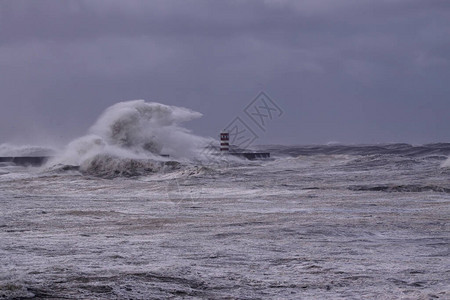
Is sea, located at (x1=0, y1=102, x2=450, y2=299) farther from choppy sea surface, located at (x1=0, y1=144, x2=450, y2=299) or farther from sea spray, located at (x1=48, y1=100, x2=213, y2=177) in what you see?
sea spray, located at (x1=48, y1=100, x2=213, y2=177)

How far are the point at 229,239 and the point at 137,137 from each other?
21932 millimetres

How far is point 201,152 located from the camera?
3203 cm

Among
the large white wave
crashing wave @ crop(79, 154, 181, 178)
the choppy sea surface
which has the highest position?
the large white wave

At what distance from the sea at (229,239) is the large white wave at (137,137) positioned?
8.30m

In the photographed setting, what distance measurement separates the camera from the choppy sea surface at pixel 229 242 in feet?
15.5

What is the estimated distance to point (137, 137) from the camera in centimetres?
2866

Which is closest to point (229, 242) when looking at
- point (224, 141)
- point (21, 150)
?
point (224, 141)

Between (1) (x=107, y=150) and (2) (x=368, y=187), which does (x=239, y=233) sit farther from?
(1) (x=107, y=150)

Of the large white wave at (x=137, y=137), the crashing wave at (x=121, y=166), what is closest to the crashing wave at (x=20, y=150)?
the large white wave at (x=137, y=137)

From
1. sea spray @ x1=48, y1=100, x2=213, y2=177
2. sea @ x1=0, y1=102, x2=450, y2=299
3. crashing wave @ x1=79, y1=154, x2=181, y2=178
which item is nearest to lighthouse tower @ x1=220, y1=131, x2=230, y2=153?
sea spray @ x1=48, y1=100, x2=213, y2=177

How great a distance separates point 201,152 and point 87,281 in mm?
27261

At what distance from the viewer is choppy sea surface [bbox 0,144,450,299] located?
15.5 feet

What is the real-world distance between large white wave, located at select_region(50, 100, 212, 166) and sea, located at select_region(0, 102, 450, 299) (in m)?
8.30

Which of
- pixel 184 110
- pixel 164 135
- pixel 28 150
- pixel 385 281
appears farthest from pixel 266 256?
pixel 28 150
